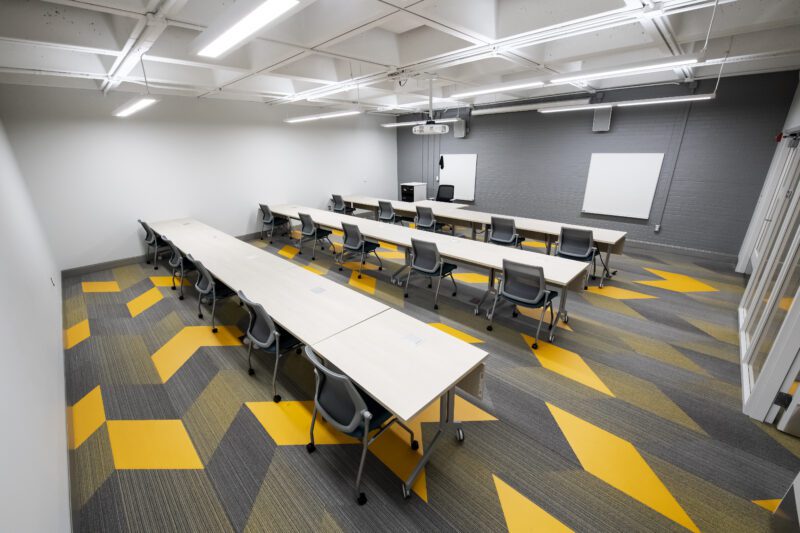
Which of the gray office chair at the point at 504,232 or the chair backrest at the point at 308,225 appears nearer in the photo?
the gray office chair at the point at 504,232

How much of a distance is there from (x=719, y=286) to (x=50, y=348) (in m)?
8.38

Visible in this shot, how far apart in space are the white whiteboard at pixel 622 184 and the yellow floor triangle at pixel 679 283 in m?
1.74

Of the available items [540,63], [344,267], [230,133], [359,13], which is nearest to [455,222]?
[344,267]

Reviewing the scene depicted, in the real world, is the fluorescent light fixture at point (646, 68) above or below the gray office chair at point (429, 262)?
above

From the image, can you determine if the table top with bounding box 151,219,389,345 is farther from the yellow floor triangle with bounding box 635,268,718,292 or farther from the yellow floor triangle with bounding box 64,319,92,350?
the yellow floor triangle with bounding box 635,268,718,292

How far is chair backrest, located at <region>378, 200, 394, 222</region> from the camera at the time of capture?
25.0 ft

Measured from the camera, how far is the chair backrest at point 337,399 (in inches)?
Answer: 72.2

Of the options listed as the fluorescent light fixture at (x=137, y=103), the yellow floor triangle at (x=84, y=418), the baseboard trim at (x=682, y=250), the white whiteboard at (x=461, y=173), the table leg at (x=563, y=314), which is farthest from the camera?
the white whiteboard at (x=461, y=173)

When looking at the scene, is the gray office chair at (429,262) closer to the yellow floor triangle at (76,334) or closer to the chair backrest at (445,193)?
the yellow floor triangle at (76,334)

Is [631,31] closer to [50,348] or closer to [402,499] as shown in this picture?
[402,499]

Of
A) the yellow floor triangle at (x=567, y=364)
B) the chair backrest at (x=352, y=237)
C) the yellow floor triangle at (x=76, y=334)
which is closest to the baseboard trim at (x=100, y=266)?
the yellow floor triangle at (x=76, y=334)

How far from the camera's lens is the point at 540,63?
4.09 metres

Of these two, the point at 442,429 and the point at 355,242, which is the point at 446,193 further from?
Result: the point at 442,429

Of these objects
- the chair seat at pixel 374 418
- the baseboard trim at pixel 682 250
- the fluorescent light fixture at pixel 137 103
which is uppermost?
the fluorescent light fixture at pixel 137 103
